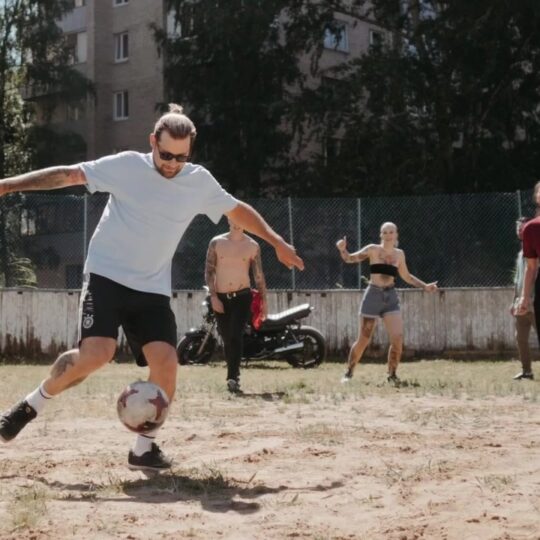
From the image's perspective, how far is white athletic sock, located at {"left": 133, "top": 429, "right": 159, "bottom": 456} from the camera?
17.6 feet

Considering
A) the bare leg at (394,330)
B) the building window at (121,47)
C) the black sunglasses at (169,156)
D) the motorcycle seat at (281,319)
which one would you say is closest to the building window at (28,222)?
the motorcycle seat at (281,319)

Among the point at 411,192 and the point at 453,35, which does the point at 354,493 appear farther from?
the point at 453,35

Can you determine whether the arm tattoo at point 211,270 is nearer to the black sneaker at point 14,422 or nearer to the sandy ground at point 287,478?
the sandy ground at point 287,478

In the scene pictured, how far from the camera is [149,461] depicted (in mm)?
5328

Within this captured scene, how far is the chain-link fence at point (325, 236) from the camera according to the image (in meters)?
17.0

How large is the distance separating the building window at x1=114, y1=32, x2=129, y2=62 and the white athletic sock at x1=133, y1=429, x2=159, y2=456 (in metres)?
37.0

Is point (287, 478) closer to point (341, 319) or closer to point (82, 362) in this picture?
point (82, 362)

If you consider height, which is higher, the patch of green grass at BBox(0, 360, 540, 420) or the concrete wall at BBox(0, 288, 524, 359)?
the concrete wall at BBox(0, 288, 524, 359)

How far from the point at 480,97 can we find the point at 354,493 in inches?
947

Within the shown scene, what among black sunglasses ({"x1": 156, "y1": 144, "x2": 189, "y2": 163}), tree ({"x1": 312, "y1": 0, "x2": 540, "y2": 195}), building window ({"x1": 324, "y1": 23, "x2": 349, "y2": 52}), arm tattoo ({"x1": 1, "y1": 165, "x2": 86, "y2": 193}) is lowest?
arm tattoo ({"x1": 1, "y1": 165, "x2": 86, "y2": 193})

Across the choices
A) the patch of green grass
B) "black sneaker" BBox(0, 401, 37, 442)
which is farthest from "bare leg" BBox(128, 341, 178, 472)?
the patch of green grass

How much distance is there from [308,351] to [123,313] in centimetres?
1031

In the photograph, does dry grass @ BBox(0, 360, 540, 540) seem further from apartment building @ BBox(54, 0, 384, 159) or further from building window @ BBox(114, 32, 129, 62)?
building window @ BBox(114, 32, 129, 62)

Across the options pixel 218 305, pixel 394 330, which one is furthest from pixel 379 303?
pixel 218 305
